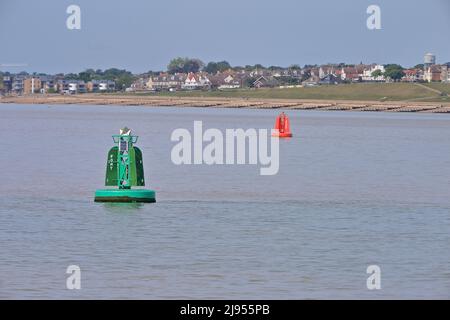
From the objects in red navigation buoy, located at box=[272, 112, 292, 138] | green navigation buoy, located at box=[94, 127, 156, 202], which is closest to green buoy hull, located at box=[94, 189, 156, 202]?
green navigation buoy, located at box=[94, 127, 156, 202]

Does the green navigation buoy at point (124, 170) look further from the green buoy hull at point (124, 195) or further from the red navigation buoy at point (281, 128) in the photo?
the red navigation buoy at point (281, 128)

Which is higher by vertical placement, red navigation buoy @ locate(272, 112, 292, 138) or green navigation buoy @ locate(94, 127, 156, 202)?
green navigation buoy @ locate(94, 127, 156, 202)

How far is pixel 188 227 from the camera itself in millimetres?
28750

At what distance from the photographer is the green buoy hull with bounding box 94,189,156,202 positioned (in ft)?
104

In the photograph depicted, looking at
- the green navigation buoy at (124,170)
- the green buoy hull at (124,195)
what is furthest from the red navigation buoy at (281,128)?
the green navigation buoy at (124,170)

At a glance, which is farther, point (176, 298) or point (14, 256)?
point (14, 256)

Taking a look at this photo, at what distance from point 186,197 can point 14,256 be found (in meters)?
→ 12.3

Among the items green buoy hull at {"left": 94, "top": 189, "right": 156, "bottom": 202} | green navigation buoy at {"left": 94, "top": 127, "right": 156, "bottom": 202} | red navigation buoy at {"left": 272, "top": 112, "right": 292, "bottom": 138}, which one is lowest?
red navigation buoy at {"left": 272, "top": 112, "right": 292, "bottom": 138}

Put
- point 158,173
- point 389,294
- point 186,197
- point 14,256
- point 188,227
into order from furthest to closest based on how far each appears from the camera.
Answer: point 158,173, point 186,197, point 188,227, point 14,256, point 389,294

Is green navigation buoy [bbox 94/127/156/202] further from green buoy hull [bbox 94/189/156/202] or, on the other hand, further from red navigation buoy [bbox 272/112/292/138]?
red navigation buoy [bbox 272/112/292/138]

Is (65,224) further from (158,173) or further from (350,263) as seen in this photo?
(158,173)

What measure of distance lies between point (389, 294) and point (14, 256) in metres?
6.95
